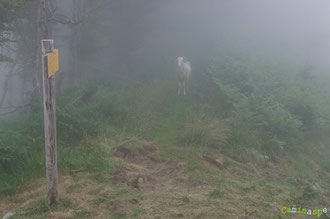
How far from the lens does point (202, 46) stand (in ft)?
68.4

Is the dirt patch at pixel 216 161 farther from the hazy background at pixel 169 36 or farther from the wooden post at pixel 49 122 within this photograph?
the hazy background at pixel 169 36

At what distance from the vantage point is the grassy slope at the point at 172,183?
16.7 ft

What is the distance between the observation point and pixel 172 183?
20.7 ft

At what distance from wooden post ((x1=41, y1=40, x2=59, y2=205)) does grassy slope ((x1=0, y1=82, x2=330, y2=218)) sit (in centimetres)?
30

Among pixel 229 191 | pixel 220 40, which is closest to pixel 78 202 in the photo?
pixel 229 191

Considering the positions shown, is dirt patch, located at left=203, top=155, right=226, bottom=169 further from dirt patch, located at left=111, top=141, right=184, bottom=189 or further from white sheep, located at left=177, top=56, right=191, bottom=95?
white sheep, located at left=177, top=56, right=191, bottom=95

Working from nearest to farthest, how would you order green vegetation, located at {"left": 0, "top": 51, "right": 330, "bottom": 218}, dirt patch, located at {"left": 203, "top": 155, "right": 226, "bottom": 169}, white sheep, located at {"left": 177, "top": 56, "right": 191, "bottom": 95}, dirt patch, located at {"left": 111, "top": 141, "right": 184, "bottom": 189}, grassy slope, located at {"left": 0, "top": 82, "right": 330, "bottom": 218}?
1. grassy slope, located at {"left": 0, "top": 82, "right": 330, "bottom": 218}
2. green vegetation, located at {"left": 0, "top": 51, "right": 330, "bottom": 218}
3. dirt patch, located at {"left": 111, "top": 141, "right": 184, "bottom": 189}
4. dirt patch, located at {"left": 203, "top": 155, "right": 226, "bottom": 169}
5. white sheep, located at {"left": 177, "top": 56, "right": 191, "bottom": 95}

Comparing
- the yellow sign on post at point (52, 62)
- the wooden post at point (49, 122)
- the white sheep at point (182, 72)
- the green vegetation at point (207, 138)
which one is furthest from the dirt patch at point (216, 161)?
the white sheep at point (182, 72)

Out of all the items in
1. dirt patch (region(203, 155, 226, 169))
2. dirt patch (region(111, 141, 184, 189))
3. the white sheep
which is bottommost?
dirt patch (region(203, 155, 226, 169))

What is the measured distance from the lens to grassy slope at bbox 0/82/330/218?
5.09 meters

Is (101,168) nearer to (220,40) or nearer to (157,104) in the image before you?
(157,104)

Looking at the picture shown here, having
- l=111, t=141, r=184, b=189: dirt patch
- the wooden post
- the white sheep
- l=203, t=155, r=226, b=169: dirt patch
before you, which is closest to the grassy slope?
l=111, t=141, r=184, b=189: dirt patch

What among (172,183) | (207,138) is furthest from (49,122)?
(207,138)

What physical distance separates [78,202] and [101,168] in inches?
53.7
